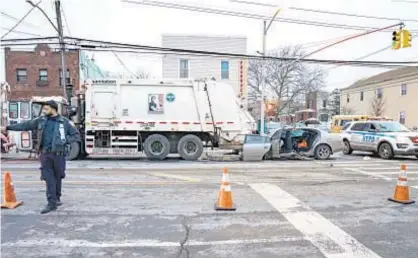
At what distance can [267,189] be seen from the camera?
890 cm

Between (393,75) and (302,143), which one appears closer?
(302,143)

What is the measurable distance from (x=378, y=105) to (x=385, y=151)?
3524 centimetres

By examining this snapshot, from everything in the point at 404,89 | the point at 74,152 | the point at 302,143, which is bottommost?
the point at 74,152

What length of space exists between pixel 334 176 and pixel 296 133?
5265 millimetres

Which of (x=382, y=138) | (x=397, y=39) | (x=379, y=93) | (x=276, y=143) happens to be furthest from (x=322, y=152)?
(x=379, y=93)

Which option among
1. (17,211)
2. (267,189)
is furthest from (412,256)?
(17,211)

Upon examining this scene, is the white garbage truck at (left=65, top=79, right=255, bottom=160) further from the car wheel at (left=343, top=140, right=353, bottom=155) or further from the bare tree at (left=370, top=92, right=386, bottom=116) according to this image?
the bare tree at (left=370, top=92, right=386, bottom=116)

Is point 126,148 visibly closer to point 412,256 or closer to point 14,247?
point 14,247

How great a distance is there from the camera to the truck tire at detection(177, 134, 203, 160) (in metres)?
16.0

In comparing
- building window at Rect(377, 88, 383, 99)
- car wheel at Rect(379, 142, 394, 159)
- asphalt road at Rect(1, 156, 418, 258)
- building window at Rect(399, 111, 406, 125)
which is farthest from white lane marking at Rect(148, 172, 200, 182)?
building window at Rect(377, 88, 383, 99)

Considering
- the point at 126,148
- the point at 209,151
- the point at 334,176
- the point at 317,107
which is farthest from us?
the point at 317,107

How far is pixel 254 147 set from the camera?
1563 cm

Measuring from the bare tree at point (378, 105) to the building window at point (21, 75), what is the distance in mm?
39217

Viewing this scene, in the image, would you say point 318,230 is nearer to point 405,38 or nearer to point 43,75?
point 405,38
